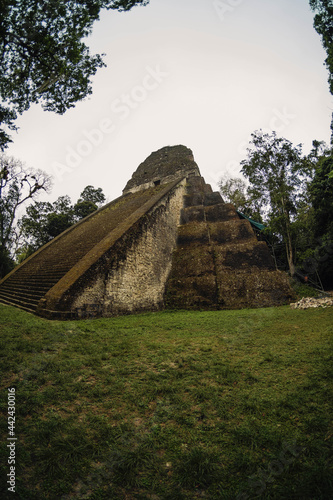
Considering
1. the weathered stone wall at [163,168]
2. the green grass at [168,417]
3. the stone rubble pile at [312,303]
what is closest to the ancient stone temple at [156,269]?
the stone rubble pile at [312,303]

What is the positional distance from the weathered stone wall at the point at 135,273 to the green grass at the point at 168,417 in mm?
1870

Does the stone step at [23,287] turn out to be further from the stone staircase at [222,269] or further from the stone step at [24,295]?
the stone staircase at [222,269]

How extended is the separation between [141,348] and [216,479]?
237 centimetres

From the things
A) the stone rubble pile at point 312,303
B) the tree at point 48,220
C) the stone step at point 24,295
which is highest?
the tree at point 48,220

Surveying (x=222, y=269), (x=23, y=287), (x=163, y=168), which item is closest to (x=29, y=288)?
(x=23, y=287)

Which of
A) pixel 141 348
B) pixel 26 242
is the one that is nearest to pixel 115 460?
pixel 141 348

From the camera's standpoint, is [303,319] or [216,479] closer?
[216,479]

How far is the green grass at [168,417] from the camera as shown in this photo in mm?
1539

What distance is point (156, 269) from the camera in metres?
8.55

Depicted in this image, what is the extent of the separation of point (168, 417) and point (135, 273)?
5299mm

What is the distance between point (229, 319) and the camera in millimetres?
5816

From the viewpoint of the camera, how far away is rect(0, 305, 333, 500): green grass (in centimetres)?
154

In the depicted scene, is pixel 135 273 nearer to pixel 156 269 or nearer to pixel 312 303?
pixel 156 269

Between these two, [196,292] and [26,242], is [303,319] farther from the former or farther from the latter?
[26,242]
